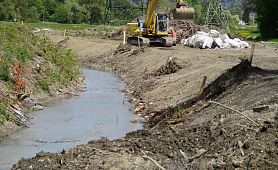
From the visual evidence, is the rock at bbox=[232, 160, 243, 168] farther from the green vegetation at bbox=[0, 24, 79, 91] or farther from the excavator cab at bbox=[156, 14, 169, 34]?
the excavator cab at bbox=[156, 14, 169, 34]

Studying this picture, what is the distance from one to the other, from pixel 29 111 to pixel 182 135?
10.5 meters

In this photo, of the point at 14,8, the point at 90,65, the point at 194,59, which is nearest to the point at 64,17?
the point at 14,8

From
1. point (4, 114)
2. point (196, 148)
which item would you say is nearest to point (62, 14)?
point (4, 114)

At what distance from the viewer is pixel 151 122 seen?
71.1 ft

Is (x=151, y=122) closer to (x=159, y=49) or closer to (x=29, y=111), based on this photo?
(x=29, y=111)

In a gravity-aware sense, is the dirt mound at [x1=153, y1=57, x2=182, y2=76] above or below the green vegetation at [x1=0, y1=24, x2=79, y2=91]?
below

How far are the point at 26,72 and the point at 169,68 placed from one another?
9482 mm

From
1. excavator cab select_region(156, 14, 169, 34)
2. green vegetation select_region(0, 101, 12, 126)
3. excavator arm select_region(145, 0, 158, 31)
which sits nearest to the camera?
green vegetation select_region(0, 101, 12, 126)

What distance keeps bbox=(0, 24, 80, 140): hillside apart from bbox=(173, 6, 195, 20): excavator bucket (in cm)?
2721

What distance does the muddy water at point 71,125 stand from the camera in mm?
17250

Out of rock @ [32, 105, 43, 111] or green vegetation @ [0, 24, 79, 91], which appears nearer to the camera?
rock @ [32, 105, 43, 111]

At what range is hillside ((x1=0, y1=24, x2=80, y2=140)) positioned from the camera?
22.5 metres

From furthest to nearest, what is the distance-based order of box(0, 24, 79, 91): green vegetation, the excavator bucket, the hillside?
the excavator bucket, box(0, 24, 79, 91): green vegetation, the hillside

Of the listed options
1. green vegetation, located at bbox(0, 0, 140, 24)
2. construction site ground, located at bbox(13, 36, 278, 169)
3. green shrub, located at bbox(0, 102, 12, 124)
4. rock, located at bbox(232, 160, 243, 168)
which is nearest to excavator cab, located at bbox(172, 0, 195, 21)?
construction site ground, located at bbox(13, 36, 278, 169)
